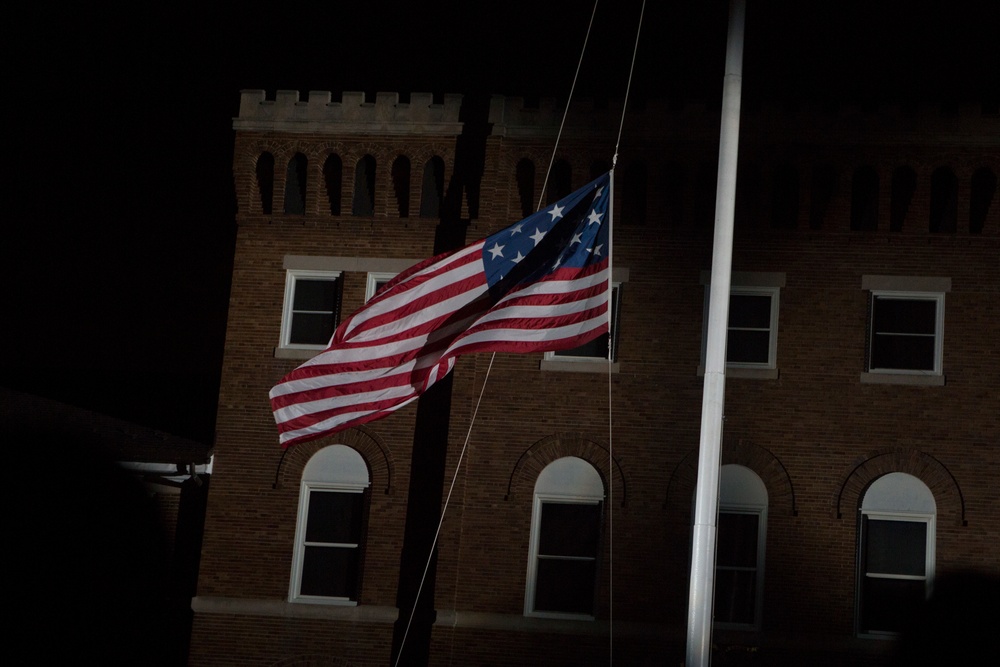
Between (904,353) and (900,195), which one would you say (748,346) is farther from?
(900,195)

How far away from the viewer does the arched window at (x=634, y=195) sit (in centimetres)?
1975

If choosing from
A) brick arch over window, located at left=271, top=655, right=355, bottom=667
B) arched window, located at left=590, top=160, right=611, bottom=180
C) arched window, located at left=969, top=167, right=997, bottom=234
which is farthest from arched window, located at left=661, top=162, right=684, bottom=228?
brick arch over window, located at left=271, top=655, right=355, bottom=667

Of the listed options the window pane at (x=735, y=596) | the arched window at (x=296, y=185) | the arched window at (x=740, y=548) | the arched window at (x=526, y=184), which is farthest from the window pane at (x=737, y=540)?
the arched window at (x=296, y=185)

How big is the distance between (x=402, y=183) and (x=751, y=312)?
6.29 metres

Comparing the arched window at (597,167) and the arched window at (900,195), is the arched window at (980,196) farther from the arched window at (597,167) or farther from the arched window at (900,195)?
the arched window at (597,167)

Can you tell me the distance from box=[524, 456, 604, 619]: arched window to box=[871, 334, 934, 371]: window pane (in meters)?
4.92

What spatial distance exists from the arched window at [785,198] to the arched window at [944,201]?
2181 mm

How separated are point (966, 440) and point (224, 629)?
12.0 metres

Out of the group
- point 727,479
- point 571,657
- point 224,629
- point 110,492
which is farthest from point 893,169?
point 110,492

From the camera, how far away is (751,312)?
19469 mm

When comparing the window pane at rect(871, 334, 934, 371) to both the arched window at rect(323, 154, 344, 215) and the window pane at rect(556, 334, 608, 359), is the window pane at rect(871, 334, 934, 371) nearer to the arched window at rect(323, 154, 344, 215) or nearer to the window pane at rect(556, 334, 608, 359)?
the window pane at rect(556, 334, 608, 359)

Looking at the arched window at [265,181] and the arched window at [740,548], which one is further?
the arched window at [265,181]

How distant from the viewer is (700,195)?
773 inches

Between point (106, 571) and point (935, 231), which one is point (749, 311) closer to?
point (935, 231)
